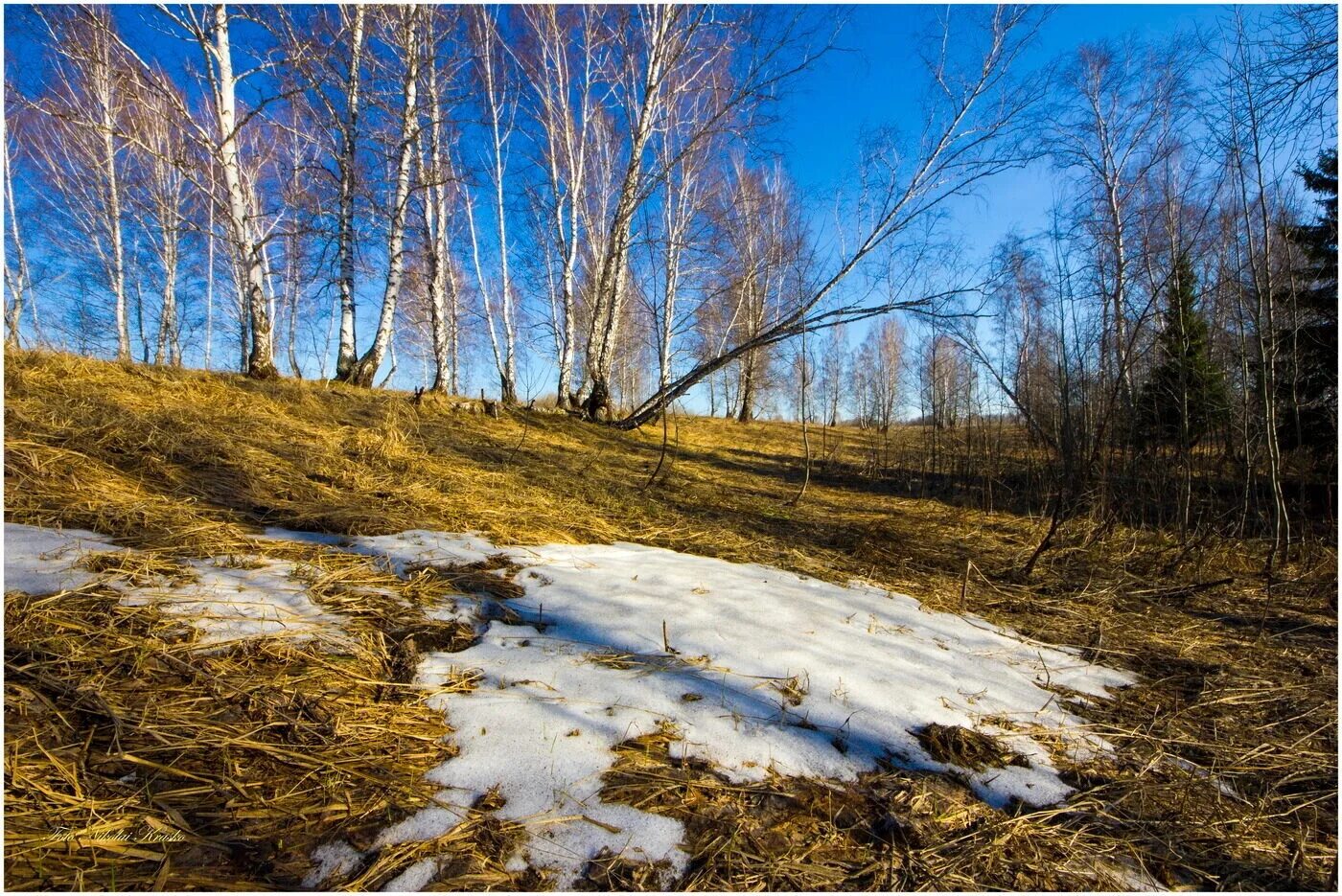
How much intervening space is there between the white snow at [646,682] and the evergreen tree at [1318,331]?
9542mm

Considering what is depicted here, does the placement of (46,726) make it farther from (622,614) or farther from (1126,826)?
(1126,826)

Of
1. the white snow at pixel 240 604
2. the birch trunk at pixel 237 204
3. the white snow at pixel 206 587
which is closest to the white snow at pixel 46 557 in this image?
the white snow at pixel 206 587

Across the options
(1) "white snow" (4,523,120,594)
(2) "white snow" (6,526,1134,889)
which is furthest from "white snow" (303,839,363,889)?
(1) "white snow" (4,523,120,594)

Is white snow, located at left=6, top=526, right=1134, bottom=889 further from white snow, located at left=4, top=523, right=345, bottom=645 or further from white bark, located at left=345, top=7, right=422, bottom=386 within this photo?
white bark, located at left=345, top=7, right=422, bottom=386

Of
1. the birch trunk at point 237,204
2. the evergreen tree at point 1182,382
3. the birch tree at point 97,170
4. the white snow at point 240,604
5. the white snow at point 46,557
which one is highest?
the birch tree at point 97,170

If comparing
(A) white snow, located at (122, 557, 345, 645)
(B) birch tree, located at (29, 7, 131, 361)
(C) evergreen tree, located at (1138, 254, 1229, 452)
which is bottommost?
(A) white snow, located at (122, 557, 345, 645)

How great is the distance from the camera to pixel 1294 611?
11.0 feet

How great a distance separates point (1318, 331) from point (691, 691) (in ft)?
41.6

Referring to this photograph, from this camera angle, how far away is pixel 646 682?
1.70 meters

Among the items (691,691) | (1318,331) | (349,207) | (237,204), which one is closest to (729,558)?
(691,691)

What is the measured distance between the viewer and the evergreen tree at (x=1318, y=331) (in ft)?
25.3

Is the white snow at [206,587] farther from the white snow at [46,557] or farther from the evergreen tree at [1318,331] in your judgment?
the evergreen tree at [1318,331]

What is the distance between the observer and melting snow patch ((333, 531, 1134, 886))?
1.21m

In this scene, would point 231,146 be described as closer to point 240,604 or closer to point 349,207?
point 349,207
